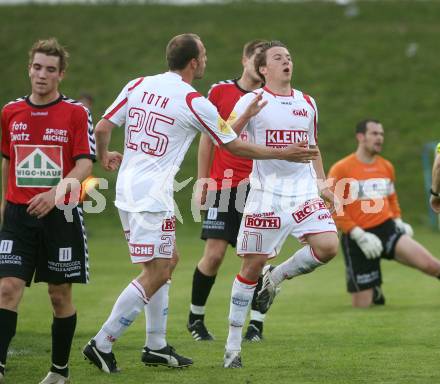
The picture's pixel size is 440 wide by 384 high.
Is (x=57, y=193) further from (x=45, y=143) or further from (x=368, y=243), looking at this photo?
(x=368, y=243)

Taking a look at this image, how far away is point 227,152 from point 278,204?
177 cm

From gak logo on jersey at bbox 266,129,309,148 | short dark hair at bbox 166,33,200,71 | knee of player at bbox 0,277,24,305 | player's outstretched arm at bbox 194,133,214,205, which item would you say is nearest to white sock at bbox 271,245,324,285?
gak logo on jersey at bbox 266,129,309,148

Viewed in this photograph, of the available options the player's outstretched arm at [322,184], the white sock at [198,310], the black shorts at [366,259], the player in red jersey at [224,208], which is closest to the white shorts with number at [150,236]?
the player's outstretched arm at [322,184]

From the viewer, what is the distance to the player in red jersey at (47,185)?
643 cm

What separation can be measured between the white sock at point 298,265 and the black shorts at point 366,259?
417 centimetres

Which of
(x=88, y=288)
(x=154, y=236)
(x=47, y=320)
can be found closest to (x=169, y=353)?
(x=154, y=236)

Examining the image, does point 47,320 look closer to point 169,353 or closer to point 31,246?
point 169,353

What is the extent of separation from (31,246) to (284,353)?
8.00 feet

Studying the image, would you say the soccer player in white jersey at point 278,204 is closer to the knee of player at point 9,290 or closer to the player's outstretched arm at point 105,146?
the player's outstretched arm at point 105,146

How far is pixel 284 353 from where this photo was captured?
26.0ft

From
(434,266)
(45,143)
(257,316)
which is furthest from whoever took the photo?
(434,266)

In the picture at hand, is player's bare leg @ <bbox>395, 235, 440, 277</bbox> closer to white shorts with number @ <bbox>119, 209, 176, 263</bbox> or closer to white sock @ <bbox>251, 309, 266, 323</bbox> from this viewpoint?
white sock @ <bbox>251, 309, 266, 323</bbox>

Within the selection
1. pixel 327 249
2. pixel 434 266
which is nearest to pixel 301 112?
pixel 327 249

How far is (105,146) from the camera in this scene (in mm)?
7176
